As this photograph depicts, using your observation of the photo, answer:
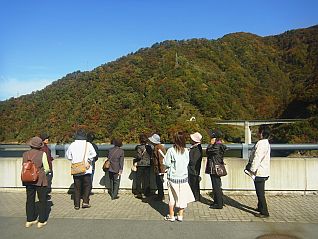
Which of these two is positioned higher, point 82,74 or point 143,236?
point 82,74

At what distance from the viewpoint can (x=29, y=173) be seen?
20.0 ft

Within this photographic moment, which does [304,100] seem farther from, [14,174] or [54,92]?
[14,174]

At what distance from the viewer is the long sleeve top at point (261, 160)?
678cm

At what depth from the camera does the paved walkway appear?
22.1ft

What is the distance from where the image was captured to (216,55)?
135625mm

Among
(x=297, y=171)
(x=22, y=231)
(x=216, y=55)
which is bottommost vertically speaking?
(x=22, y=231)

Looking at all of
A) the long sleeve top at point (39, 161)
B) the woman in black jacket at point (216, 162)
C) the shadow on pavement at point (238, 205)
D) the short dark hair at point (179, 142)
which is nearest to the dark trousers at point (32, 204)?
the long sleeve top at point (39, 161)

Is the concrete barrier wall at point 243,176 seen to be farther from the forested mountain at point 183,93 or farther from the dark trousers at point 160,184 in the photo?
the forested mountain at point 183,93

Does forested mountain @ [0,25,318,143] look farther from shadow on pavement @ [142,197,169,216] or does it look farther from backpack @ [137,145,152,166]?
shadow on pavement @ [142,197,169,216]

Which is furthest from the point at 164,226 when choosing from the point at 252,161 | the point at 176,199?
the point at 252,161

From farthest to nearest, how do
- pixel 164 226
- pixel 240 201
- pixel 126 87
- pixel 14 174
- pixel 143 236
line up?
pixel 126 87 → pixel 14 174 → pixel 240 201 → pixel 164 226 → pixel 143 236

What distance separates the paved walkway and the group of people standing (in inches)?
8.9

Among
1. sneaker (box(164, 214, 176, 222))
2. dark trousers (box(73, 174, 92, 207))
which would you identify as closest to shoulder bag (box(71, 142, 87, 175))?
dark trousers (box(73, 174, 92, 207))

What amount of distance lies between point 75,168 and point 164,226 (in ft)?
7.17
